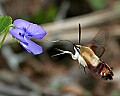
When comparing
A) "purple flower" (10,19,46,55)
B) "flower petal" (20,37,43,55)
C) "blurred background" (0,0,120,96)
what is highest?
"blurred background" (0,0,120,96)

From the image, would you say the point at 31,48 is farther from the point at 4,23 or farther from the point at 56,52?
the point at 56,52

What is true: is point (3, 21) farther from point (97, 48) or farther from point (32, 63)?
point (32, 63)

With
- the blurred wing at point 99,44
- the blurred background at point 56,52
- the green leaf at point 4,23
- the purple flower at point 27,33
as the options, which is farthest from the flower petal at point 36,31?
the blurred background at point 56,52

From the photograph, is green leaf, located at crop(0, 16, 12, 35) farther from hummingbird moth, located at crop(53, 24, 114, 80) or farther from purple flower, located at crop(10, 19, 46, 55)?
hummingbird moth, located at crop(53, 24, 114, 80)

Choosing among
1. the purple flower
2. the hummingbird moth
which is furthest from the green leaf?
the hummingbird moth

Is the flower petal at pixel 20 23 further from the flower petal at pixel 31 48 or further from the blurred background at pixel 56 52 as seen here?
the blurred background at pixel 56 52

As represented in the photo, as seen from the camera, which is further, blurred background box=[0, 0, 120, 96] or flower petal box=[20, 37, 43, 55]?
blurred background box=[0, 0, 120, 96]
